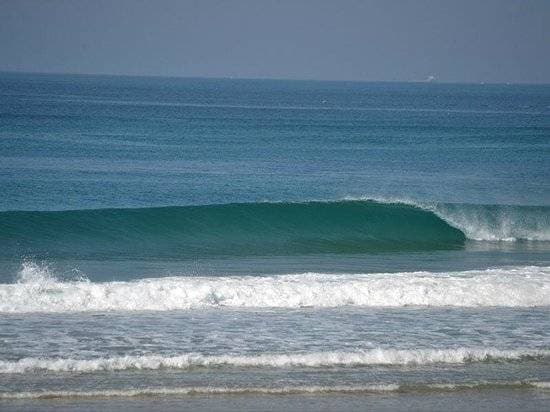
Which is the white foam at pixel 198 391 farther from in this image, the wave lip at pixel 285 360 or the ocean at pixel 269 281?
the wave lip at pixel 285 360

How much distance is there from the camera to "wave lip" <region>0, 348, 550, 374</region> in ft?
33.1

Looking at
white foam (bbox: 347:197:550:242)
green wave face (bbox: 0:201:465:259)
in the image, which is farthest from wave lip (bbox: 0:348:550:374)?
white foam (bbox: 347:197:550:242)

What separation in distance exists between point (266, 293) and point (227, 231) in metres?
9.78

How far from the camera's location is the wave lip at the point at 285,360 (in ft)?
33.1

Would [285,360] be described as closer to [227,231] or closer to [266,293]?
[266,293]

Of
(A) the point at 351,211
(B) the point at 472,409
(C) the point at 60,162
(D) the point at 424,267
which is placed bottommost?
(B) the point at 472,409

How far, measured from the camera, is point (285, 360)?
10.5m

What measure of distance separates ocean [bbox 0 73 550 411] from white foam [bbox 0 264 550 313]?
0.04m

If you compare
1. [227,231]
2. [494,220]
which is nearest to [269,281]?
[227,231]

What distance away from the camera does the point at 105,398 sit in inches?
360

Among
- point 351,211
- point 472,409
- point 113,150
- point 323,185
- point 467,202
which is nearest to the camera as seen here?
point 472,409

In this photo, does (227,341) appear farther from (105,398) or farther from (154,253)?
(154,253)

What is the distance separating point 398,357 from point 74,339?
430 centimetres

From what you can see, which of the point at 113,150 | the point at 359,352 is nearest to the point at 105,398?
the point at 359,352
